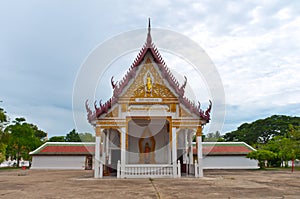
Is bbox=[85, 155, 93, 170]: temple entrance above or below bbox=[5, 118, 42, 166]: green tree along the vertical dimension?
below

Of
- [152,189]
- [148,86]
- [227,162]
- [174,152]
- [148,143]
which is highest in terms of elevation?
[148,86]

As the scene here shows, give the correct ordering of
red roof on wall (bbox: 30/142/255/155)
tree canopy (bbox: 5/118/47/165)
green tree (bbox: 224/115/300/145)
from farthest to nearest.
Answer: green tree (bbox: 224/115/300/145) < tree canopy (bbox: 5/118/47/165) < red roof on wall (bbox: 30/142/255/155)

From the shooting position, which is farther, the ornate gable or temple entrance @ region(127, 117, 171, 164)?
temple entrance @ region(127, 117, 171, 164)

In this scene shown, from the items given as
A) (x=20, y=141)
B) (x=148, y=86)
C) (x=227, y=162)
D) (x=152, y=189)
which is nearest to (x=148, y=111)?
(x=148, y=86)

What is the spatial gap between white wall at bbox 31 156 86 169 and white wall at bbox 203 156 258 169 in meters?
12.2

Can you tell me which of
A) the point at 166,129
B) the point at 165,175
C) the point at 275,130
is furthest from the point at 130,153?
the point at 275,130

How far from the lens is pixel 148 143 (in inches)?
589

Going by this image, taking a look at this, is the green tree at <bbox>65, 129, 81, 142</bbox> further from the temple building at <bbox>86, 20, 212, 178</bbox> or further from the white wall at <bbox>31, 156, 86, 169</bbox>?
the temple building at <bbox>86, 20, 212, 178</bbox>

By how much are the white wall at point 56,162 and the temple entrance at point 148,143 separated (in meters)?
13.1

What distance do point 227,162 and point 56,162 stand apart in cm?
1663

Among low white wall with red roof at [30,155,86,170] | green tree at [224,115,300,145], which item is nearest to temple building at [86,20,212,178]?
low white wall with red roof at [30,155,86,170]

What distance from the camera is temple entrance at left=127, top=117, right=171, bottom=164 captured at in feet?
48.1

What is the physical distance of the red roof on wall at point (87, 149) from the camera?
25703mm

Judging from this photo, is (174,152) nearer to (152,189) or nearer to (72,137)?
(152,189)
